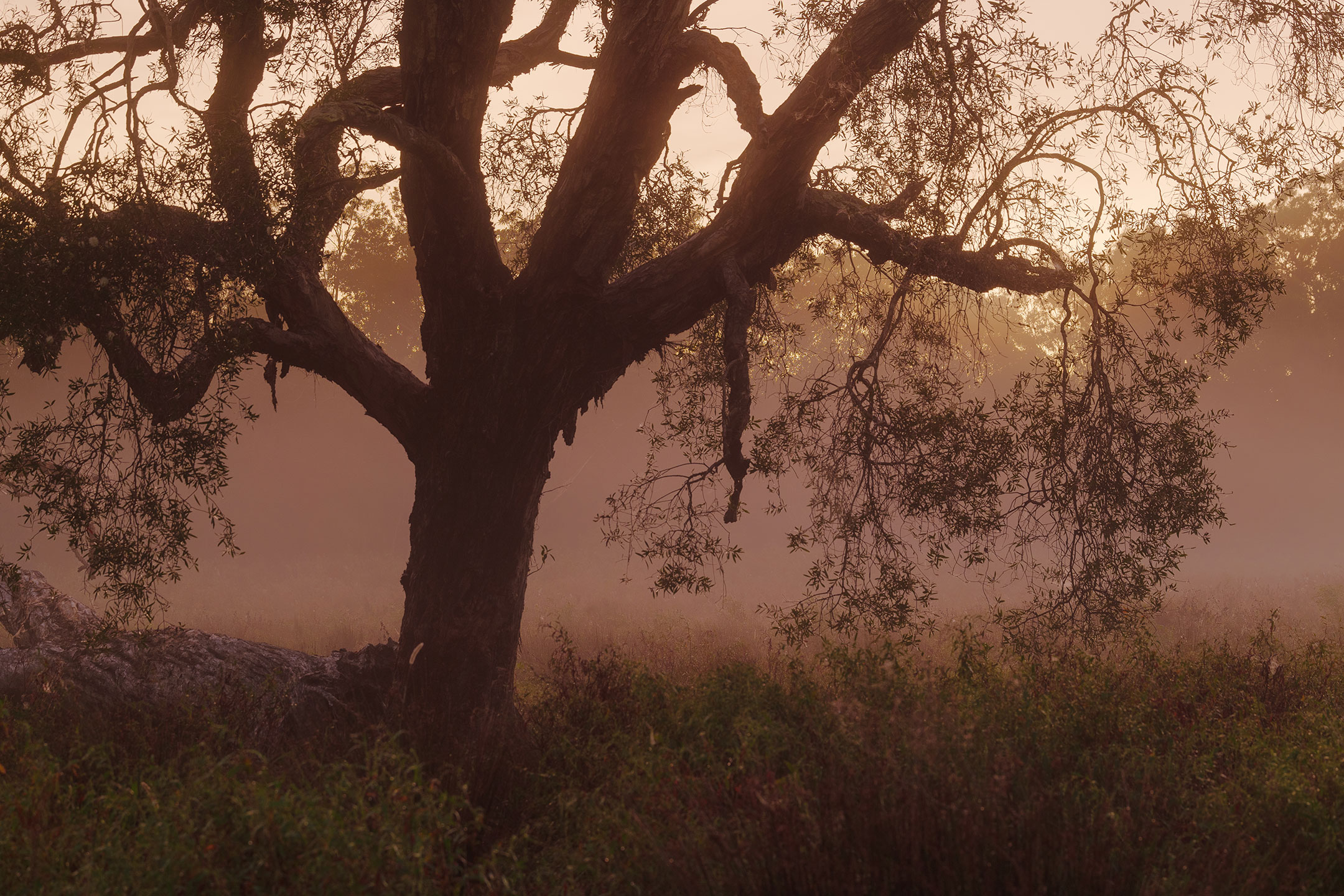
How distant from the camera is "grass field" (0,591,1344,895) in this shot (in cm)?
397

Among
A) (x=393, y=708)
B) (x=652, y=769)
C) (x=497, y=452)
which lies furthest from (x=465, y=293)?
(x=652, y=769)

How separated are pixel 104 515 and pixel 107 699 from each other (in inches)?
98.4

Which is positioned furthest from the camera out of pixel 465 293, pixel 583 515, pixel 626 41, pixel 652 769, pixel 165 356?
pixel 583 515

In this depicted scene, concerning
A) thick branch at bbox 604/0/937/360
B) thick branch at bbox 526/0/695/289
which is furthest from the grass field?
thick branch at bbox 526/0/695/289

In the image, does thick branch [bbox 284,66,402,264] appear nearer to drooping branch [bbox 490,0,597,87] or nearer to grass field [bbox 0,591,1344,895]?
drooping branch [bbox 490,0,597,87]

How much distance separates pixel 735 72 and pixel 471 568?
17.8ft

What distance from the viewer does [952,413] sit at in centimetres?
895

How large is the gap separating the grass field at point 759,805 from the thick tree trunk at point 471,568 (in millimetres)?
1016

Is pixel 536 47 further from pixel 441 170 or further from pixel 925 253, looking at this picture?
pixel 925 253

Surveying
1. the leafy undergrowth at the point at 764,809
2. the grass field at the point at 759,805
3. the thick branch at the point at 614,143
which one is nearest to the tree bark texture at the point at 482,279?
the thick branch at the point at 614,143

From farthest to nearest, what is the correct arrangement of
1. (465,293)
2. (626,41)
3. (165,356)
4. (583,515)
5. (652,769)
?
(583,515) < (465,293) < (626,41) < (165,356) < (652,769)

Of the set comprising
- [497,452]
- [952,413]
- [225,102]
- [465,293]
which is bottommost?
[497,452]

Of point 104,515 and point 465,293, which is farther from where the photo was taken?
point 465,293

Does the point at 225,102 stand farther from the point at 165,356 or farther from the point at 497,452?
the point at 497,452
